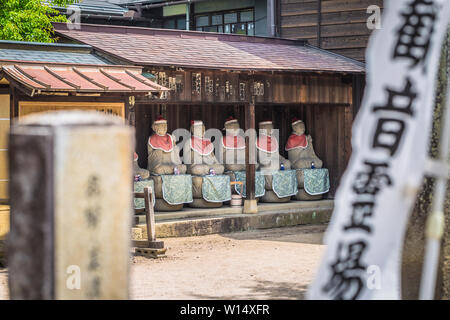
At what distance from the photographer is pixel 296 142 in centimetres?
1722

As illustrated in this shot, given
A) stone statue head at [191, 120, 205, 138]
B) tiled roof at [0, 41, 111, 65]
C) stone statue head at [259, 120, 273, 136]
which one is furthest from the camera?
stone statue head at [259, 120, 273, 136]

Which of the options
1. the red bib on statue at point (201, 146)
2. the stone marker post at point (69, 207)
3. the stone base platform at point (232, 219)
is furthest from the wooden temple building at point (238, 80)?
the stone marker post at point (69, 207)

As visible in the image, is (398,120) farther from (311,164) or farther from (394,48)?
(311,164)

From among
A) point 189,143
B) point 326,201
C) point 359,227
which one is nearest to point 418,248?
point 359,227

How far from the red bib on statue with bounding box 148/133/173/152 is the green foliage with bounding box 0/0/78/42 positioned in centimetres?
287

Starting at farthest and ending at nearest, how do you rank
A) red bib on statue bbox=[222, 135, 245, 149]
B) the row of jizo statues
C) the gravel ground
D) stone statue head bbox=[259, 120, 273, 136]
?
1. stone statue head bbox=[259, 120, 273, 136]
2. red bib on statue bbox=[222, 135, 245, 149]
3. the row of jizo statues
4. the gravel ground

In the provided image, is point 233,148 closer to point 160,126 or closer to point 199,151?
point 199,151

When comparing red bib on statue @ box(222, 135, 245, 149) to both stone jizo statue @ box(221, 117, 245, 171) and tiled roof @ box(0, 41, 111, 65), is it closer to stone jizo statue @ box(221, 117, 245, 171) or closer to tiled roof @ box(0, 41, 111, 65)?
stone jizo statue @ box(221, 117, 245, 171)

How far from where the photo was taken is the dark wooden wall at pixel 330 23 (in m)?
17.6

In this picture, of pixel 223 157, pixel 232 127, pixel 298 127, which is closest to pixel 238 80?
pixel 232 127

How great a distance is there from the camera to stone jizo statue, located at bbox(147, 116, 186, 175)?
1508 cm

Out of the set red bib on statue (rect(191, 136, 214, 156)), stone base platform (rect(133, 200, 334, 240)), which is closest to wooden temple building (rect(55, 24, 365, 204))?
red bib on statue (rect(191, 136, 214, 156))

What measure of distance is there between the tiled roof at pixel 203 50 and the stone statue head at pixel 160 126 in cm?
142

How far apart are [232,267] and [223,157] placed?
5.61m
